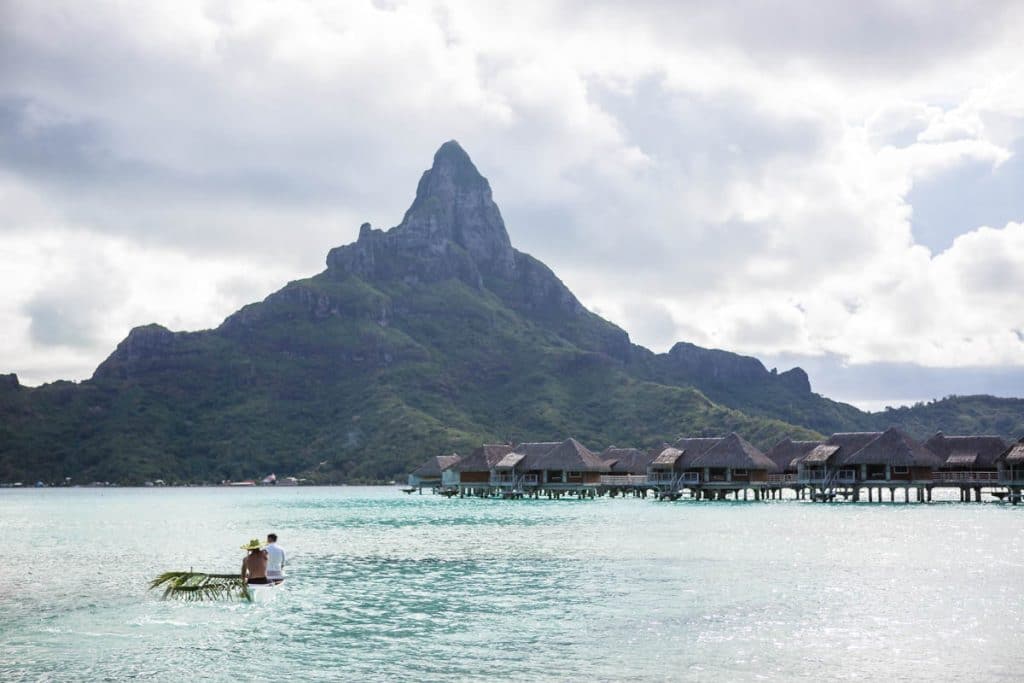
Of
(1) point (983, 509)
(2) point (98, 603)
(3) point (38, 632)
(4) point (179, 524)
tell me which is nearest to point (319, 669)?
(3) point (38, 632)

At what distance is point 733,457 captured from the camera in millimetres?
96625

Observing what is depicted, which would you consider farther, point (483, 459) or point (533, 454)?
point (483, 459)

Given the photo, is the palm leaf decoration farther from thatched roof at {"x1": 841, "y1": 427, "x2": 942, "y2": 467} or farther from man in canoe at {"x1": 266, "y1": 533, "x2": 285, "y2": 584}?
thatched roof at {"x1": 841, "y1": 427, "x2": 942, "y2": 467}

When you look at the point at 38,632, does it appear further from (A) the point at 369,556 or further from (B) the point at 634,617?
(A) the point at 369,556

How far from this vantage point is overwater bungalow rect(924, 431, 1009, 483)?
291 ft

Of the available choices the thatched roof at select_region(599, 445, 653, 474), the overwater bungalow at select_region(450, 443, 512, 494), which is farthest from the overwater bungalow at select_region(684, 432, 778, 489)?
the overwater bungalow at select_region(450, 443, 512, 494)

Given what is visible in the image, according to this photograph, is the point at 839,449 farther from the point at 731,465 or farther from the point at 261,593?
the point at 261,593

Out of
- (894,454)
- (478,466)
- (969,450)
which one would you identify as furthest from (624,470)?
(969,450)

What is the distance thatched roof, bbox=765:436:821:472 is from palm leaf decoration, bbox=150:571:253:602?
257ft

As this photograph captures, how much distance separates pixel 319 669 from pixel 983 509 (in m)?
71.6

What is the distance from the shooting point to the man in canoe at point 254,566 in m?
29.4

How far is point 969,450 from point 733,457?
70.3ft

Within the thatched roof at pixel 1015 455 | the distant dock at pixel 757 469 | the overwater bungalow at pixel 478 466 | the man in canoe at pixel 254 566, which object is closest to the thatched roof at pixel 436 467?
the distant dock at pixel 757 469

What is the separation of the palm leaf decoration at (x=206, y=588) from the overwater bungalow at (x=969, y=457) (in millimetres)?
74807
